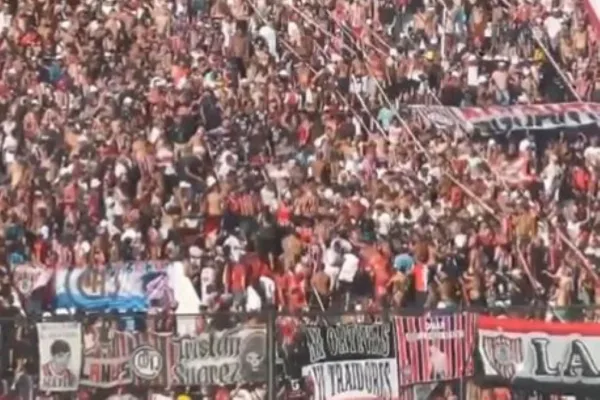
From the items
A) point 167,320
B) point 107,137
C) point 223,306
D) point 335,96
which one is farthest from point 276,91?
point 167,320

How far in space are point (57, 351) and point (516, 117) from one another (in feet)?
43.7

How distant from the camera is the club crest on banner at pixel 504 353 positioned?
17938mm

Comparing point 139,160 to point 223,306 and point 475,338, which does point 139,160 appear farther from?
point 475,338

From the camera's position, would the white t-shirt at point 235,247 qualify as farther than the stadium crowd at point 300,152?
Yes

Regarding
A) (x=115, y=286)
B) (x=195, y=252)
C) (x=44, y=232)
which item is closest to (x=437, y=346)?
(x=115, y=286)

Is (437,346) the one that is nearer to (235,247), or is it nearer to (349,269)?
(349,269)

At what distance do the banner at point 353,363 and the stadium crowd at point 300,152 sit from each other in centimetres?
519

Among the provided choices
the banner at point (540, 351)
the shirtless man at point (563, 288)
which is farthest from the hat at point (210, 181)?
the banner at point (540, 351)

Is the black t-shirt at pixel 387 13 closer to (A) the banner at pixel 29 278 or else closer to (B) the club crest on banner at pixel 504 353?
(A) the banner at pixel 29 278

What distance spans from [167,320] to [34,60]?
1415 cm

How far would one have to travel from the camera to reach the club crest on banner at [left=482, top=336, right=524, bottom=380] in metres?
17.9

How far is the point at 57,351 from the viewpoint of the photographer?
17891mm

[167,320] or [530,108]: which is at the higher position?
[530,108]

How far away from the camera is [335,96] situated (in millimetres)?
30719
